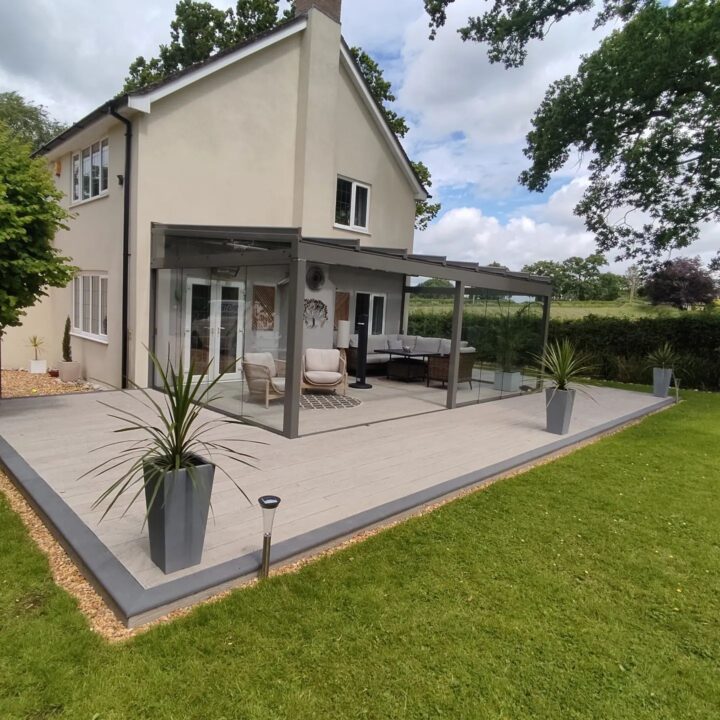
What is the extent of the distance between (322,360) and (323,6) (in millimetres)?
8269

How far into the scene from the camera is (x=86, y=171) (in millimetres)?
10516

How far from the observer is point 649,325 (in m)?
14.4

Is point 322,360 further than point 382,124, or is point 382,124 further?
point 382,124

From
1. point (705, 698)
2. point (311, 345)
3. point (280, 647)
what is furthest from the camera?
point (311, 345)

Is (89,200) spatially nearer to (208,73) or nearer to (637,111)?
(208,73)

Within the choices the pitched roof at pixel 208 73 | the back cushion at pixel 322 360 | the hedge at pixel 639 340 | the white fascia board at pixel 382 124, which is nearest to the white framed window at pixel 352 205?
the white fascia board at pixel 382 124

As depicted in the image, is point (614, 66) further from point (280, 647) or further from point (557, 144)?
point (280, 647)

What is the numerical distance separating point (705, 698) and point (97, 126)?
11.3m

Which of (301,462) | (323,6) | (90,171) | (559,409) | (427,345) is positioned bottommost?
(301,462)

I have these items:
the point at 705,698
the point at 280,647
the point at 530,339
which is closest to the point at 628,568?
the point at 705,698

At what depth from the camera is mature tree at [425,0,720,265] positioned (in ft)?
32.2

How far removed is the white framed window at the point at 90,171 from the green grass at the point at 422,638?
8038 mm

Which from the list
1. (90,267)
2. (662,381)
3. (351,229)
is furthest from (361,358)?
(662,381)

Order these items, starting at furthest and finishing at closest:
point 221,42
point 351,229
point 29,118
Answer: point 29,118 → point 221,42 → point 351,229
